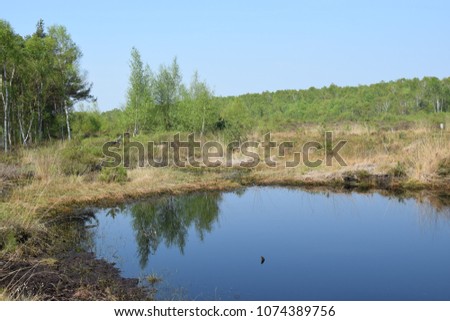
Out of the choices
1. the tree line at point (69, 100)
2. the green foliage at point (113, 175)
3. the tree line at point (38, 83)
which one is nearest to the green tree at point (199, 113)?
the tree line at point (69, 100)

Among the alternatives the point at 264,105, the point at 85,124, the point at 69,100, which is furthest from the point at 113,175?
the point at 264,105

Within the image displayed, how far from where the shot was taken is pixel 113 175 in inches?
588

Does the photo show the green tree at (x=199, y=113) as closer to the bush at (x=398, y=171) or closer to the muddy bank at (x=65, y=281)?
the bush at (x=398, y=171)

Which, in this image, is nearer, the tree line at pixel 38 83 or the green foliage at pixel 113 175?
the green foliage at pixel 113 175

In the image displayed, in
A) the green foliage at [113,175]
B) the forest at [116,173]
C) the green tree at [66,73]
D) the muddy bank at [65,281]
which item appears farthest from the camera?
the green tree at [66,73]

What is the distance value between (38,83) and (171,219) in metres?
24.4

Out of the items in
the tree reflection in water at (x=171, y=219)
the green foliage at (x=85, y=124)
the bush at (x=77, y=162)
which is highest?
the green foliage at (x=85, y=124)

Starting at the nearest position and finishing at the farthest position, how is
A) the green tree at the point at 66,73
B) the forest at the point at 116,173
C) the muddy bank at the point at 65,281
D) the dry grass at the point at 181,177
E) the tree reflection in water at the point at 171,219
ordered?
the muddy bank at the point at 65,281
the forest at the point at 116,173
the tree reflection in water at the point at 171,219
the dry grass at the point at 181,177
the green tree at the point at 66,73

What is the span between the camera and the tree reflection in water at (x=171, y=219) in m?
9.59

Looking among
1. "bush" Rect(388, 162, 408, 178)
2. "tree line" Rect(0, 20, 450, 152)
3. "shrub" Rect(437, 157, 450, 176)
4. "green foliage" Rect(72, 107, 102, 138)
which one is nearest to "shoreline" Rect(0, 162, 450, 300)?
"bush" Rect(388, 162, 408, 178)

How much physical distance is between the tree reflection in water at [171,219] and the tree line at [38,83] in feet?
53.7

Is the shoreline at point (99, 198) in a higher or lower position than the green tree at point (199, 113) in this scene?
lower

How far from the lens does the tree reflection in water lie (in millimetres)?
9593
